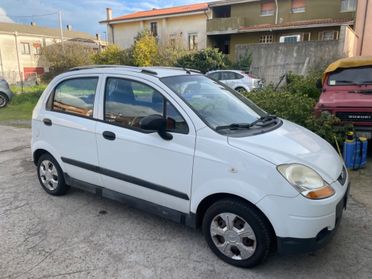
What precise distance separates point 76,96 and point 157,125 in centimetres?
155

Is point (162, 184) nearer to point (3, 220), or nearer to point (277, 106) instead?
point (3, 220)

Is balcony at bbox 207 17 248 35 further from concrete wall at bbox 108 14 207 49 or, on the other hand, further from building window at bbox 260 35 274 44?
building window at bbox 260 35 274 44

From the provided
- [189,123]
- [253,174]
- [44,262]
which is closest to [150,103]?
[189,123]

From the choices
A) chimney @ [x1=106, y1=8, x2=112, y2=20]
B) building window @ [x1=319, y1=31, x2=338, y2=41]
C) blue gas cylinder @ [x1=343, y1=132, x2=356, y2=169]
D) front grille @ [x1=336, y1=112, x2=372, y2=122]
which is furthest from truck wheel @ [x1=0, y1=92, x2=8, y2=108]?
chimney @ [x1=106, y1=8, x2=112, y2=20]

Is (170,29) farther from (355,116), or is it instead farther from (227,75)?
(355,116)

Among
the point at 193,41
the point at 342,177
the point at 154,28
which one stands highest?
the point at 154,28

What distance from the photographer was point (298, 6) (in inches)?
974

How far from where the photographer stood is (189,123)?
2838mm

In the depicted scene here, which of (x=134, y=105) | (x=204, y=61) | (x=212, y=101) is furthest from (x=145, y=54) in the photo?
(x=212, y=101)

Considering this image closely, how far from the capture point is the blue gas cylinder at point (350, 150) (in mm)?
5062

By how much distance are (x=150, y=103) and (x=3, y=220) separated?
2276mm

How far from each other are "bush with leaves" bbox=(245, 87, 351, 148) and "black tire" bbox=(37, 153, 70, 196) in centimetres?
415

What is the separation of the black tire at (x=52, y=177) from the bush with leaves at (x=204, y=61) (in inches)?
657

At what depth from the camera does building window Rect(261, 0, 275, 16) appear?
25.6 m
